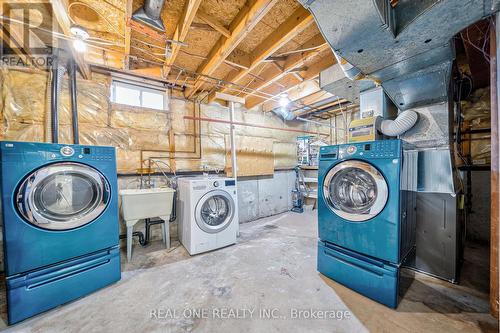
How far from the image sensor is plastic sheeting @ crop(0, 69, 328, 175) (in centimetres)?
207

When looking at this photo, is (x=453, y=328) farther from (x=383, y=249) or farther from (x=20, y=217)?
(x=20, y=217)

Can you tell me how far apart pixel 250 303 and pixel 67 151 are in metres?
2.01

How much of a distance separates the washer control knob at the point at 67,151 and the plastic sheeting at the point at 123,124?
41.8 inches

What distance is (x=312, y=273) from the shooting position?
6.38 feet

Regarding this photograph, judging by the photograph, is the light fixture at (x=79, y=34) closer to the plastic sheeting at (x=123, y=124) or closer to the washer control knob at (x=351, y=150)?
the plastic sheeting at (x=123, y=124)

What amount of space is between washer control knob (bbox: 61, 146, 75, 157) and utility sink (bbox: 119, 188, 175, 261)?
746 millimetres

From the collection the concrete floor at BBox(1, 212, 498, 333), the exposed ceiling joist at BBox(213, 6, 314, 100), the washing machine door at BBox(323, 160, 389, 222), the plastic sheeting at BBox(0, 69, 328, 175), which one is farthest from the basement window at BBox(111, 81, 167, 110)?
the washing machine door at BBox(323, 160, 389, 222)

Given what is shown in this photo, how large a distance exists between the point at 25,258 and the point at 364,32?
9.57 feet

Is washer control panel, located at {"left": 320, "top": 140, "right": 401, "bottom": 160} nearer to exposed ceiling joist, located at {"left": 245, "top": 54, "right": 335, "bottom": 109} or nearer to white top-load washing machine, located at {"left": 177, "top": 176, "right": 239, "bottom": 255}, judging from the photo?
exposed ceiling joist, located at {"left": 245, "top": 54, "right": 335, "bottom": 109}

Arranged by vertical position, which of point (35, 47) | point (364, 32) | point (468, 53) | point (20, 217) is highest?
point (35, 47)

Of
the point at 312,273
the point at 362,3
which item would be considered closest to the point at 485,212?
the point at 312,273

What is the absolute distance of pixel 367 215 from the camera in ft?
5.12

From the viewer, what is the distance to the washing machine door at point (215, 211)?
2.36 m

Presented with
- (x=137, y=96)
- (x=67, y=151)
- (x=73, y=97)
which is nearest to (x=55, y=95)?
(x=73, y=97)
